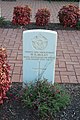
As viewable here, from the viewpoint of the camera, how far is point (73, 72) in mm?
4762

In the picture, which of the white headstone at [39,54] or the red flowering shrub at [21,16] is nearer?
the white headstone at [39,54]

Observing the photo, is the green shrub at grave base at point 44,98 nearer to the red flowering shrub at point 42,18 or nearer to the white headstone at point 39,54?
the white headstone at point 39,54

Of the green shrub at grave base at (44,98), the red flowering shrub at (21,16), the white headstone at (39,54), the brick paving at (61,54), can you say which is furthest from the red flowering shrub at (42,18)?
the green shrub at grave base at (44,98)

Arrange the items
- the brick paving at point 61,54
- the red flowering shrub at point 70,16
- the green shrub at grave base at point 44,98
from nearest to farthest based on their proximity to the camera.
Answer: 1. the green shrub at grave base at point 44,98
2. the brick paving at point 61,54
3. the red flowering shrub at point 70,16

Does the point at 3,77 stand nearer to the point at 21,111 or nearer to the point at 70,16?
the point at 21,111

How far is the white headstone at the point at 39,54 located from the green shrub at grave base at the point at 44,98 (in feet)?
0.49

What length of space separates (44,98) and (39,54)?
1.90 feet

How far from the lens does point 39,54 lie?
345 centimetres

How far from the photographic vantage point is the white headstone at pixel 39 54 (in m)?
3.37

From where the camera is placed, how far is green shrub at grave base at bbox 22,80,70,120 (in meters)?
3.23

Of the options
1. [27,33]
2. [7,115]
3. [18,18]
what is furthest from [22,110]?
[18,18]

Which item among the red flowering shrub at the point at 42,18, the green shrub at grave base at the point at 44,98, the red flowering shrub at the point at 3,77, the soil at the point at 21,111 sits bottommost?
the red flowering shrub at the point at 42,18

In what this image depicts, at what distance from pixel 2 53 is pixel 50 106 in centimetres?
91

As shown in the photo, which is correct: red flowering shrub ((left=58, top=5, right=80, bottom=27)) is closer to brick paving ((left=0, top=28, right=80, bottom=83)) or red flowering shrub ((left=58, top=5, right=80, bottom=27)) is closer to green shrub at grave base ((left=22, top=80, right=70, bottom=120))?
brick paving ((left=0, top=28, right=80, bottom=83))
